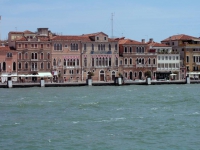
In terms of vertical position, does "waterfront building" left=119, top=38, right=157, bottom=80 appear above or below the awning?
above

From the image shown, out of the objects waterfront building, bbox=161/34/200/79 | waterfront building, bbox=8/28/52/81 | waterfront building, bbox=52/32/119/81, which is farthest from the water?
waterfront building, bbox=161/34/200/79

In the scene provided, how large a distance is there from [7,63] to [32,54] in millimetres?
2705

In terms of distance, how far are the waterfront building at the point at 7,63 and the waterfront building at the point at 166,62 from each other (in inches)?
646

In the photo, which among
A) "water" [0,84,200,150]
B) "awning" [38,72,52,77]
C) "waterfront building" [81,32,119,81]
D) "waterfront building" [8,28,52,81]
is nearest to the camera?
"water" [0,84,200,150]

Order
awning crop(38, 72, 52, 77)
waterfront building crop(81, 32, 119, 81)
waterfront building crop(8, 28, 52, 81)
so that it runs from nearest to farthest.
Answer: waterfront building crop(8, 28, 52, 81) → awning crop(38, 72, 52, 77) → waterfront building crop(81, 32, 119, 81)

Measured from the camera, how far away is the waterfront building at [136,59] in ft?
237

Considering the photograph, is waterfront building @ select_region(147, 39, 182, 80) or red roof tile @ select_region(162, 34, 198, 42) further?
red roof tile @ select_region(162, 34, 198, 42)

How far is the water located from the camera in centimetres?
2339

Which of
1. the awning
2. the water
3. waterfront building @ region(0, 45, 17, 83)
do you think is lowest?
the water

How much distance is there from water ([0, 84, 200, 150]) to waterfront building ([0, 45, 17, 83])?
26.7 metres

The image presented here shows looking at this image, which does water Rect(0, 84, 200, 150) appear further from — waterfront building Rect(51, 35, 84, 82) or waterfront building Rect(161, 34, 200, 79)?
waterfront building Rect(161, 34, 200, 79)

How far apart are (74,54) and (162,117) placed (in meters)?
39.2

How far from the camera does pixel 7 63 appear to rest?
6612 centimetres

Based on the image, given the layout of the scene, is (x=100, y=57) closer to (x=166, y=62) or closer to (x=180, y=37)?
(x=166, y=62)
